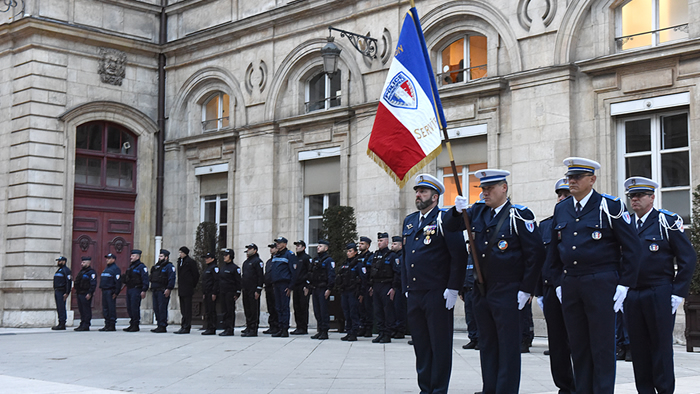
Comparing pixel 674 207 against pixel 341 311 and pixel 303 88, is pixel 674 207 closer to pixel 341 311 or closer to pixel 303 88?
pixel 341 311

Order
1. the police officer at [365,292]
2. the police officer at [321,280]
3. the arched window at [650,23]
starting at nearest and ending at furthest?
1. the arched window at [650,23]
2. the police officer at [365,292]
3. the police officer at [321,280]

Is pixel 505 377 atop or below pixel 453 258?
below

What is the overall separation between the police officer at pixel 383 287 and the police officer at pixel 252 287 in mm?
2873

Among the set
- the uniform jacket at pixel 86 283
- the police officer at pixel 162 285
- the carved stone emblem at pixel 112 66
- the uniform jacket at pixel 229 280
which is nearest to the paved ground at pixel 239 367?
the uniform jacket at pixel 229 280

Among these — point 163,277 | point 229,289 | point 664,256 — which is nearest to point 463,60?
point 229,289

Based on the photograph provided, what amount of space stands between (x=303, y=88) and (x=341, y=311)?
22.0ft

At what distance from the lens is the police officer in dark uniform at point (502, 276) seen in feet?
22.9

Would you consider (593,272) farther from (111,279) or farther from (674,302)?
(111,279)

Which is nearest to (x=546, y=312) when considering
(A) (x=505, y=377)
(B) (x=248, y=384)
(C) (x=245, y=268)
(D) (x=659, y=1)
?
(A) (x=505, y=377)

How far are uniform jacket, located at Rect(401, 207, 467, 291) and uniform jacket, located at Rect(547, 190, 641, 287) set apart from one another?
99 centimetres

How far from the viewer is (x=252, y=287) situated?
17.5m

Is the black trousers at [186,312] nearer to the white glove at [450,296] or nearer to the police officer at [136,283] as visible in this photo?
the police officer at [136,283]

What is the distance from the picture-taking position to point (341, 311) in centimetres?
1731

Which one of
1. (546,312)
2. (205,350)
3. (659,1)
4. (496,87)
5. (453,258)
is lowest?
(205,350)
